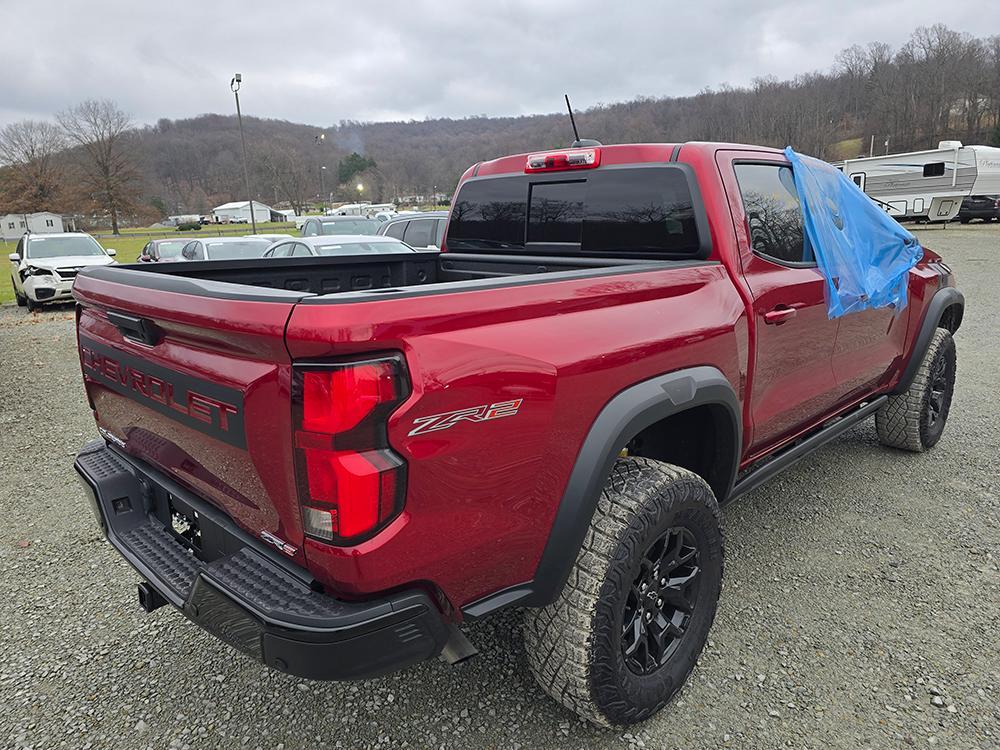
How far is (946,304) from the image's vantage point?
Answer: 435 cm

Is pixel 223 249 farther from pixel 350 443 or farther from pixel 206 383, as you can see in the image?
pixel 350 443

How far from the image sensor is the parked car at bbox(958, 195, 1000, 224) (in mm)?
26938

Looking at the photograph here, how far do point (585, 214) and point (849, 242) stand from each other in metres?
1.46

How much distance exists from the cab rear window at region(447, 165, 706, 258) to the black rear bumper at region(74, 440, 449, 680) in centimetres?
190

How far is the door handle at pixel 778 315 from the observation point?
110 inches

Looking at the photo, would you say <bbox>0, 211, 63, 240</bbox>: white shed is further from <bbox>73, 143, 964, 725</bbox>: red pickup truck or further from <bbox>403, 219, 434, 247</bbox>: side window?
<bbox>73, 143, 964, 725</bbox>: red pickup truck

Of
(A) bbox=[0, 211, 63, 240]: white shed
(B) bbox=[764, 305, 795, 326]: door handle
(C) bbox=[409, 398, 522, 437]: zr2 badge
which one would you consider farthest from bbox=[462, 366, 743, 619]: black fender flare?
(A) bbox=[0, 211, 63, 240]: white shed

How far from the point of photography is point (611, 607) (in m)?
2.09

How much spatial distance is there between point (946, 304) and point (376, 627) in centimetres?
435

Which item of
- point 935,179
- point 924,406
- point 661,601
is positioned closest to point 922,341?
point 924,406

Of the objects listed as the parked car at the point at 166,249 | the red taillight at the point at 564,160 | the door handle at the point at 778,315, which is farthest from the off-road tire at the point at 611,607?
the parked car at the point at 166,249

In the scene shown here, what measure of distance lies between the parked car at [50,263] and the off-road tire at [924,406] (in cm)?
1310

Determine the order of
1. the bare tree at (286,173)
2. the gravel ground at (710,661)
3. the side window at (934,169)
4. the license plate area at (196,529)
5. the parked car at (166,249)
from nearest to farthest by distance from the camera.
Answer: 1. the license plate area at (196,529)
2. the gravel ground at (710,661)
3. the parked car at (166,249)
4. the side window at (934,169)
5. the bare tree at (286,173)

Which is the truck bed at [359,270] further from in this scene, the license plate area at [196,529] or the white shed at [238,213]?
the white shed at [238,213]
